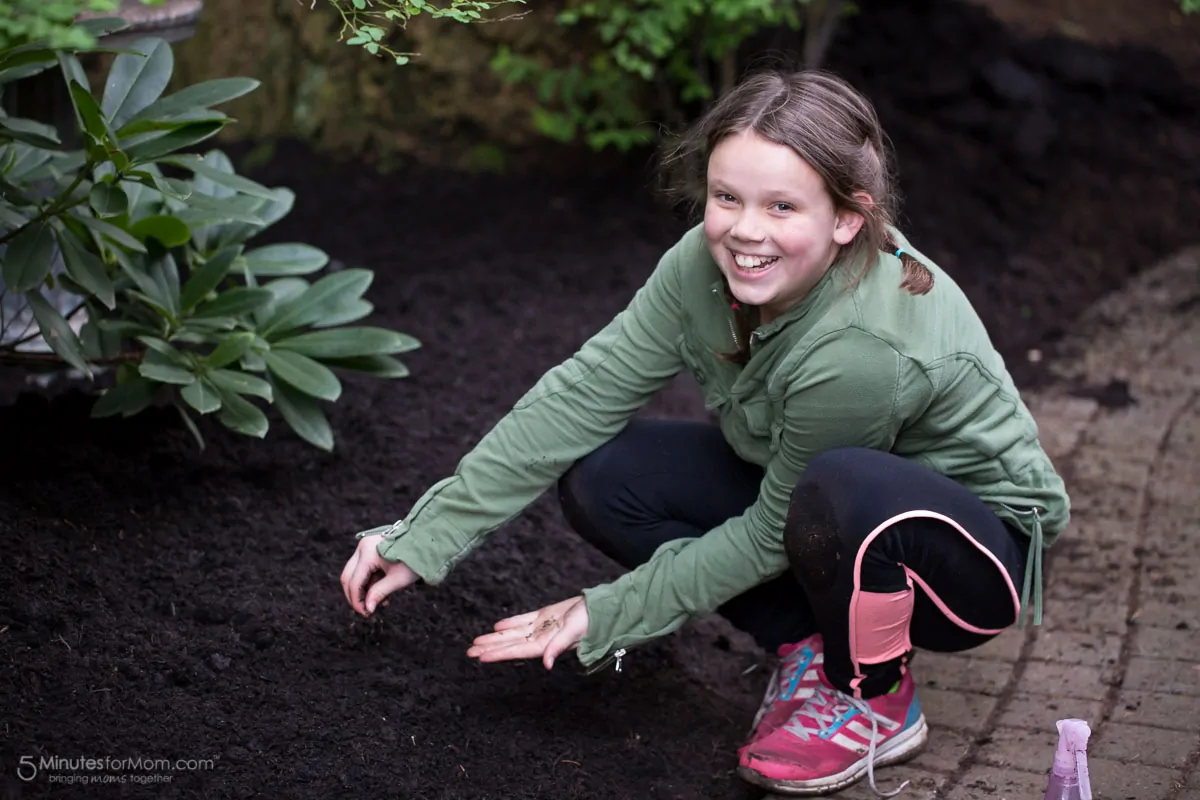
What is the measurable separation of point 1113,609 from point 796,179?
153 cm

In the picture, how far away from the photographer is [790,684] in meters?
2.58

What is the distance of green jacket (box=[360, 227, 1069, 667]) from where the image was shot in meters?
2.19

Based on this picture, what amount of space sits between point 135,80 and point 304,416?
80 centimetres

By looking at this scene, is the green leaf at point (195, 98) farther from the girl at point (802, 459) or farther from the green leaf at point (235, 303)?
the girl at point (802, 459)

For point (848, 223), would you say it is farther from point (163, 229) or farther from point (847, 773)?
point (163, 229)

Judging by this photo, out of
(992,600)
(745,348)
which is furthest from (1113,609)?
(745,348)

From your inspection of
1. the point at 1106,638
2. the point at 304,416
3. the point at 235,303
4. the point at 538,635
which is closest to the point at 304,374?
the point at 304,416

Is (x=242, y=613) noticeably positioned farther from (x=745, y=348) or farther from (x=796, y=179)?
(x=796, y=179)

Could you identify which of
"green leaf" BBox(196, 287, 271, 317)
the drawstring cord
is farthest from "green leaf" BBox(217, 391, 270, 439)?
the drawstring cord

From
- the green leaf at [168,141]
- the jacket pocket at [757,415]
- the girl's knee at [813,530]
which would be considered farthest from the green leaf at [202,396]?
the girl's knee at [813,530]

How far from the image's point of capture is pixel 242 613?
8.49 feet

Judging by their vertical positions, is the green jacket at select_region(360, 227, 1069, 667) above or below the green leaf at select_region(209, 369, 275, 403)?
above

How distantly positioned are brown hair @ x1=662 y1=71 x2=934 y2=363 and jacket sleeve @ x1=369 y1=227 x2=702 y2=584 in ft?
0.63

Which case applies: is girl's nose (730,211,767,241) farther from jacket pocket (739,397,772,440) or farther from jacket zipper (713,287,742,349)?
jacket pocket (739,397,772,440)
